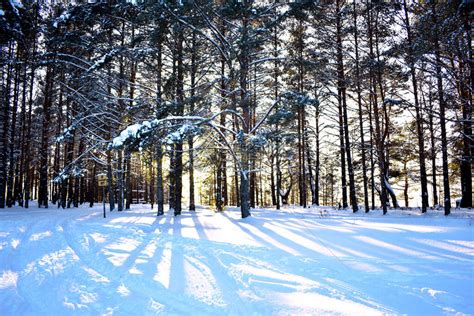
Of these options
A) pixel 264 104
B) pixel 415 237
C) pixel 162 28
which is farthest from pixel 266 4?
pixel 415 237

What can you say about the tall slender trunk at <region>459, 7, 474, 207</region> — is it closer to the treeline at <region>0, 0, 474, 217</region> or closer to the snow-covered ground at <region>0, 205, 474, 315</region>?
the treeline at <region>0, 0, 474, 217</region>

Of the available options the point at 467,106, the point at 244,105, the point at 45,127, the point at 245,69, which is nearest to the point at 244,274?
the point at 244,105

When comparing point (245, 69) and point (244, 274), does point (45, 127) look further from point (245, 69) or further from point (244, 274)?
point (244, 274)

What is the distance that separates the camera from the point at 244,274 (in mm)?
4629

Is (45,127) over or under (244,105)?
over

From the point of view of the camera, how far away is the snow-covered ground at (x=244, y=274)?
3.43 m

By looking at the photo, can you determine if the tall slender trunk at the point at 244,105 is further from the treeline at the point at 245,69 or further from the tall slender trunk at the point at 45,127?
the tall slender trunk at the point at 45,127

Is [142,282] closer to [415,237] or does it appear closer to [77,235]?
[77,235]

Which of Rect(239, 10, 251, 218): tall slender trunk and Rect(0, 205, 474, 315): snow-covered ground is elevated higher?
Rect(239, 10, 251, 218): tall slender trunk

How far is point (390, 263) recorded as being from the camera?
493 centimetres

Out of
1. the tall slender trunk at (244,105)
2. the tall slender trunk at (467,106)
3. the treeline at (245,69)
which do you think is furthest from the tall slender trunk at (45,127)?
the tall slender trunk at (467,106)

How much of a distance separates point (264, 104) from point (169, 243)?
13297mm

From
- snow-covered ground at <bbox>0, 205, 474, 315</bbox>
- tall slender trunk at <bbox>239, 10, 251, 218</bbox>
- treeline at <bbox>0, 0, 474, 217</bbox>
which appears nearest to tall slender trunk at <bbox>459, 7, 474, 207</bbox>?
treeline at <bbox>0, 0, 474, 217</bbox>

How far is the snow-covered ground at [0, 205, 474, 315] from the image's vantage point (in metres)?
3.43
